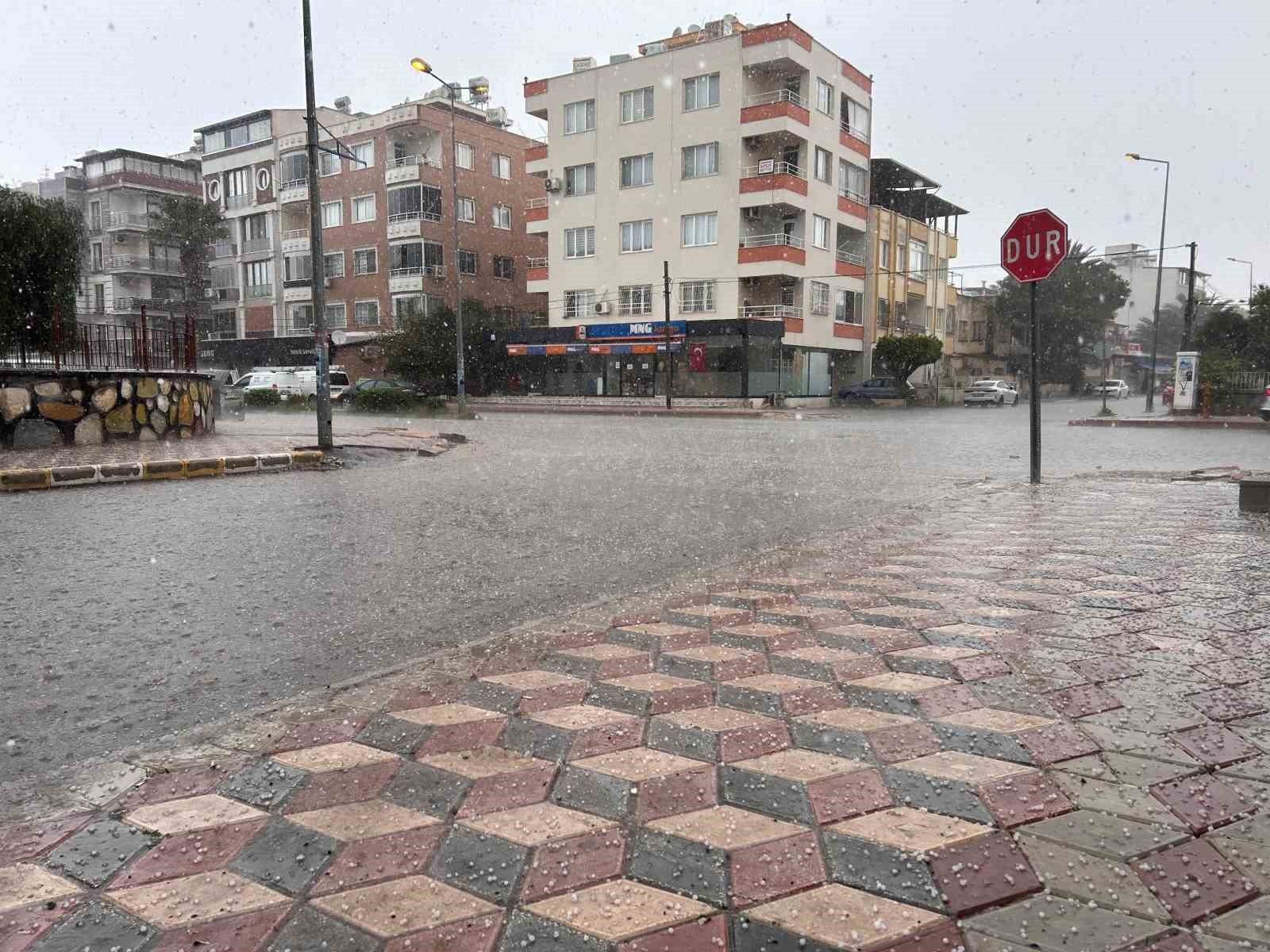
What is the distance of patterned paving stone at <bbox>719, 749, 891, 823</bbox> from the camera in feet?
8.31

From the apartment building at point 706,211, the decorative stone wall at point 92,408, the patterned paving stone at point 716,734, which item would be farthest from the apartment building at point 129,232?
the patterned paving stone at point 716,734

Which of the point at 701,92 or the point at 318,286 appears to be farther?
the point at 701,92

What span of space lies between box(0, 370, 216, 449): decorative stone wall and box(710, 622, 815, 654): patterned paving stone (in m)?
11.5

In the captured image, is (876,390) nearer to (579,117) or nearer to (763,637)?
(579,117)

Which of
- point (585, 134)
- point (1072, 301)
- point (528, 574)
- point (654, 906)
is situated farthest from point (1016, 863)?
point (1072, 301)

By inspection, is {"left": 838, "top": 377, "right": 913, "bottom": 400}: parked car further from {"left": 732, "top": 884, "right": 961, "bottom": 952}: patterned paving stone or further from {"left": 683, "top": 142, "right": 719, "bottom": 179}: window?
{"left": 732, "top": 884, "right": 961, "bottom": 952}: patterned paving stone

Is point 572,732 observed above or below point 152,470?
below

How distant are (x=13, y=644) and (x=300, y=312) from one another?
5311 centimetres

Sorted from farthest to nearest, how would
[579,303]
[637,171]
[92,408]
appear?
[579,303] → [637,171] → [92,408]

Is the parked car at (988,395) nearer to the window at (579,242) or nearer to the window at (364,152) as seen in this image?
the window at (579,242)

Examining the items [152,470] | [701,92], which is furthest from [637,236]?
[152,470]

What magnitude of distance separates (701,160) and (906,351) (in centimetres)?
1356

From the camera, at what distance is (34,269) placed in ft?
43.2

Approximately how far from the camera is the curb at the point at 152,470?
9.34 meters
